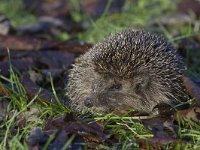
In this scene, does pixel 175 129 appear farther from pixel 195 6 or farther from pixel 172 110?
pixel 195 6

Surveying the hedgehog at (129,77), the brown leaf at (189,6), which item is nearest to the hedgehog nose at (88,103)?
the hedgehog at (129,77)

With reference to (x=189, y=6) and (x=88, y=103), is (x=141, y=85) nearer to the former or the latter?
(x=88, y=103)

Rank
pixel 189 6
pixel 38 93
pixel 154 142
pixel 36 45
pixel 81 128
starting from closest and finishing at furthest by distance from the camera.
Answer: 1. pixel 154 142
2. pixel 81 128
3. pixel 38 93
4. pixel 36 45
5. pixel 189 6

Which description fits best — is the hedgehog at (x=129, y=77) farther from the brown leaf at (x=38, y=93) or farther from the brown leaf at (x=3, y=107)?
the brown leaf at (x=3, y=107)

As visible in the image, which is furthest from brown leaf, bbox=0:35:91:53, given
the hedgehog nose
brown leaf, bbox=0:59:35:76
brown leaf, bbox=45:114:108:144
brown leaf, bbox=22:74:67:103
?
brown leaf, bbox=45:114:108:144

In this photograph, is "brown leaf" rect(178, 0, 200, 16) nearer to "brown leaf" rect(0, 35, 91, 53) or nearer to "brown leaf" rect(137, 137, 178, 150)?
"brown leaf" rect(0, 35, 91, 53)

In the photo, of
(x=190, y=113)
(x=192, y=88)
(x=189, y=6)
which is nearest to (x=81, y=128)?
(x=190, y=113)

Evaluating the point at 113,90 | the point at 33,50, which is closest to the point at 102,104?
the point at 113,90

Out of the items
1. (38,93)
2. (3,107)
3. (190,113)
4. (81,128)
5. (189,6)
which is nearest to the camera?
(81,128)
